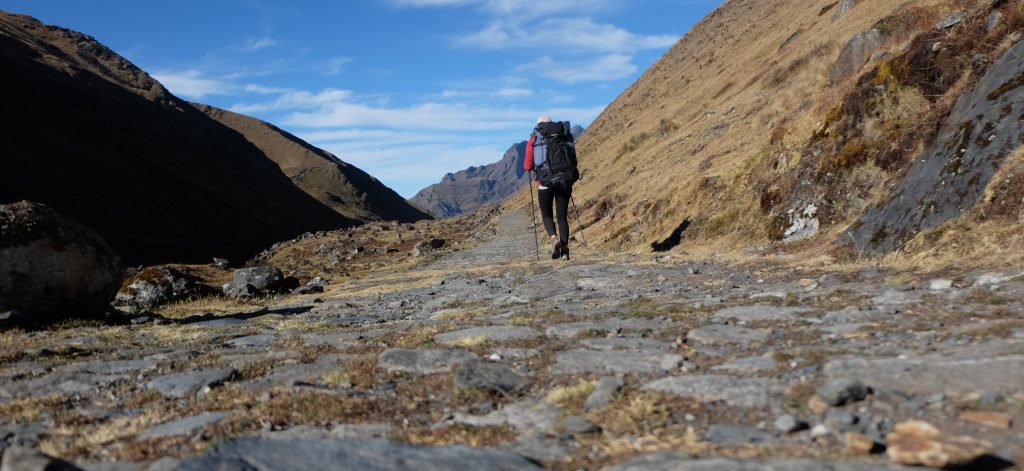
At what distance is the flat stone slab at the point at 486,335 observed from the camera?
22.4ft

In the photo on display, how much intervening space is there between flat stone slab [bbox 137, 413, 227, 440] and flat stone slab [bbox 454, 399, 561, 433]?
179 centimetres

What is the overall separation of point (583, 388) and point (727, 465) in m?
1.80

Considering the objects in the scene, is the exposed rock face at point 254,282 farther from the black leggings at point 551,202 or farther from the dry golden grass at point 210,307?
the black leggings at point 551,202

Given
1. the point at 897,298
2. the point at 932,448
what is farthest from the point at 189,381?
the point at 897,298

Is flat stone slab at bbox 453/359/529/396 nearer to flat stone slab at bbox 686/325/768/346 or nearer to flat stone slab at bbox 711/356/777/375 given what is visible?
flat stone slab at bbox 711/356/777/375

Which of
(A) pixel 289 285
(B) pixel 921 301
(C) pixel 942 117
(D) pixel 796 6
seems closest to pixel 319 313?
(A) pixel 289 285

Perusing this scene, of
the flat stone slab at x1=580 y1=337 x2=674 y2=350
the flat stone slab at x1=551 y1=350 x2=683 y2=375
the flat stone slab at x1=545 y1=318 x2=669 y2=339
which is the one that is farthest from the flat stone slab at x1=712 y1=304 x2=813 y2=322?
the flat stone slab at x1=551 y1=350 x2=683 y2=375

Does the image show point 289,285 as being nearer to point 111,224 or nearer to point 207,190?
point 111,224

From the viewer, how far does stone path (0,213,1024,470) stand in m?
3.35

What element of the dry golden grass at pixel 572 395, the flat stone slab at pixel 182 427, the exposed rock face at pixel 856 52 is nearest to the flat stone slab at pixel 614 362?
the dry golden grass at pixel 572 395

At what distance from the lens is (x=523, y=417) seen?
4.30 meters

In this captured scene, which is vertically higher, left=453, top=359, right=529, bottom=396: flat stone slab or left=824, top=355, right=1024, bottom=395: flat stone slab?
left=824, top=355, right=1024, bottom=395: flat stone slab

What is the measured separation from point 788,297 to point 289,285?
17.1m

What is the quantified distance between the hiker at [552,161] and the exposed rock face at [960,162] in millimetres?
7065
